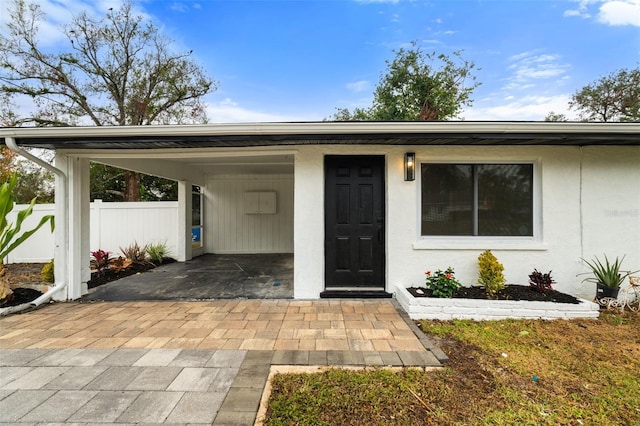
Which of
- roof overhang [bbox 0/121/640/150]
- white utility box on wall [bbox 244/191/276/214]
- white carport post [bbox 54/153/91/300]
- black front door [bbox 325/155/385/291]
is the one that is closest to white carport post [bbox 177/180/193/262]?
white utility box on wall [bbox 244/191/276/214]

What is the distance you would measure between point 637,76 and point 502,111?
6301mm

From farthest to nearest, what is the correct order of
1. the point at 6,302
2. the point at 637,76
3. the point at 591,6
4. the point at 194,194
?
the point at 637,76 → the point at 194,194 → the point at 591,6 → the point at 6,302

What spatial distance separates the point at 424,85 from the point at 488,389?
15232 mm

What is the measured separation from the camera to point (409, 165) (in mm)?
4062

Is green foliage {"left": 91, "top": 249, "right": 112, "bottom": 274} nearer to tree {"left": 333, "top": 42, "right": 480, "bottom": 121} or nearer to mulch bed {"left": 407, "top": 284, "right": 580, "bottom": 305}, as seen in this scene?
mulch bed {"left": 407, "top": 284, "right": 580, "bottom": 305}

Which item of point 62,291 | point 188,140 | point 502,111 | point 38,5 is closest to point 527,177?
point 188,140

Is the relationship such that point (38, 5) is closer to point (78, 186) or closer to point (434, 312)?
point (78, 186)

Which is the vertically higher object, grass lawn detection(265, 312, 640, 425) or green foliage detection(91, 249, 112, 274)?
green foliage detection(91, 249, 112, 274)

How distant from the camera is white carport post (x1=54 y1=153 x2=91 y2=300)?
4.19 metres

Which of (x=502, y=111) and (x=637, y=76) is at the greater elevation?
(x=637, y=76)

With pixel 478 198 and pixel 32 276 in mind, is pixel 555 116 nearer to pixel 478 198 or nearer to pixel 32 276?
pixel 478 198

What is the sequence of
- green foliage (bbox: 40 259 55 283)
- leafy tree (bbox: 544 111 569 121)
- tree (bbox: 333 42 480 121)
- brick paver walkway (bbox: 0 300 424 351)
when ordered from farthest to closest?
leafy tree (bbox: 544 111 569 121)
tree (bbox: 333 42 480 121)
green foliage (bbox: 40 259 55 283)
brick paver walkway (bbox: 0 300 424 351)

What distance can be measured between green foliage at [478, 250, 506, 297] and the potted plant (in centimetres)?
150

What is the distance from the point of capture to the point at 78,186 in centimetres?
431
